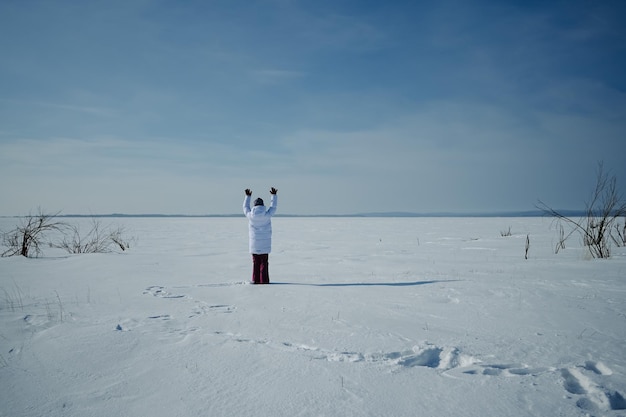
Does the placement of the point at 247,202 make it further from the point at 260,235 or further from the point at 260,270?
the point at 260,270

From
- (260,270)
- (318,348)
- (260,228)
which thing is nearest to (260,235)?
(260,228)

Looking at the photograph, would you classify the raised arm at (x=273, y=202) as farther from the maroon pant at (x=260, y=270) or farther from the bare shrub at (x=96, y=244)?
the bare shrub at (x=96, y=244)

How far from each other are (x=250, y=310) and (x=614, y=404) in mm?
3112

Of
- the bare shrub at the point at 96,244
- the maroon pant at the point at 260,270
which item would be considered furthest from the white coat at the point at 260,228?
the bare shrub at the point at 96,244

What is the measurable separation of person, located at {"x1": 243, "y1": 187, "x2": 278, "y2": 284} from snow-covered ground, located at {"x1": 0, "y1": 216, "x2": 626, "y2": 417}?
40cm

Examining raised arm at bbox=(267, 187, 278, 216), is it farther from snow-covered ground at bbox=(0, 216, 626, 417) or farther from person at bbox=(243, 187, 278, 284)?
snow-covered ground at bbox=(0, 216, 626, 417)

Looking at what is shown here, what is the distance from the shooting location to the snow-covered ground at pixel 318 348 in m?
1.94

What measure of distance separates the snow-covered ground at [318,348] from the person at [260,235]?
1.31 feet

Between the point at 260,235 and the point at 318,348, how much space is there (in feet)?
10.5

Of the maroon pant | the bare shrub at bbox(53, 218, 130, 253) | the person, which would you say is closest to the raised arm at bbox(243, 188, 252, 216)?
the person

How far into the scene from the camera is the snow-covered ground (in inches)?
76.4

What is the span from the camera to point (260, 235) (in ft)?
18.6

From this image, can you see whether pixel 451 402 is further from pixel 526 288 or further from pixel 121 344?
pixel 526 288

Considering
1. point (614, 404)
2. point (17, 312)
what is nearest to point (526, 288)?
point (614, 404)
